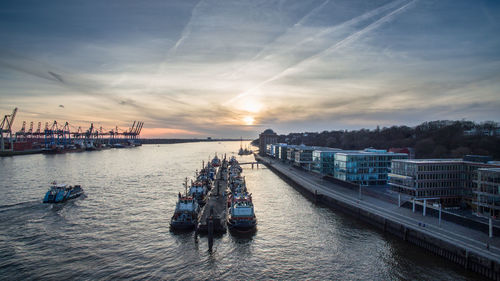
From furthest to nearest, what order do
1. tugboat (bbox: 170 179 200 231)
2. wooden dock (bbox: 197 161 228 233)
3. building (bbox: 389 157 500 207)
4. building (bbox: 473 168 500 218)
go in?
building (bbox: 389 157 500 207) < tugboat (bbox: 170 179 200 231) < wooden dock (bbox: 197 161 228 233) < building (bbox: 473 168 500 218)

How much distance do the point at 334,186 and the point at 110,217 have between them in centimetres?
3905

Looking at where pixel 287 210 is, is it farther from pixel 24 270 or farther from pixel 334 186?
pixel 24 270

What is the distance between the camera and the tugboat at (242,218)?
32281mm

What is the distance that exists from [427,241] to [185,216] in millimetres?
24886

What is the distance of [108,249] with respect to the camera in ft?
88.2

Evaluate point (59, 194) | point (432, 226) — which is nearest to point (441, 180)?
point (432, 226)

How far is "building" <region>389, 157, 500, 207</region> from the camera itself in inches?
1523

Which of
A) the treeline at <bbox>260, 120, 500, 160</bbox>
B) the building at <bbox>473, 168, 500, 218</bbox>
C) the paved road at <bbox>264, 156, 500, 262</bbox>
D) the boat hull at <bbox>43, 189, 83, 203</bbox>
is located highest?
the treeline at <bbox>260, 120, 500, 160</bbox>

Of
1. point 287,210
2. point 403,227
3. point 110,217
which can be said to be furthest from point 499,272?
point 110,217

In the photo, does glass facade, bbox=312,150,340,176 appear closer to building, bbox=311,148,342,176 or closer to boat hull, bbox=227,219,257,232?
building, bbox=311,148,342,176

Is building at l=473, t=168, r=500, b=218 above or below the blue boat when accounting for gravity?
above

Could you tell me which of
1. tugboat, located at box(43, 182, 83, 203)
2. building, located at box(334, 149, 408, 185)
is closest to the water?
tugboat, located at box(43, 182, 83, 203)

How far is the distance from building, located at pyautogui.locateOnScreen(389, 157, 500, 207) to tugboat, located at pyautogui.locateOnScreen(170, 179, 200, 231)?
29.2 m

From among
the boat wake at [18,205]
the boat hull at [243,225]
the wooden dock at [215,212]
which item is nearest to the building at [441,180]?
the boat hull at [243,225]
